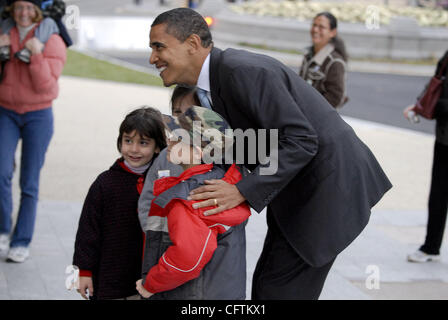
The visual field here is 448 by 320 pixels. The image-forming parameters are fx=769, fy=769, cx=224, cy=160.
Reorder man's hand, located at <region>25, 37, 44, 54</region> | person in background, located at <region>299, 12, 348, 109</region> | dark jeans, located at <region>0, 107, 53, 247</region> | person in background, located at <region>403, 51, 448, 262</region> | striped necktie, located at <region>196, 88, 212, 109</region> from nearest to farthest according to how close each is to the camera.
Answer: striped necktie, located at <region>196, 88, 212, 109</region>, man's hand, located at <region>25, 37, 44, 54</region>, dark jeans, located at <region>0, 107, 53, 247</region>, person in background, located at <region>403, 51, 448, 262</region>, person in background, located at <region>299, 12, 348, 109</region>

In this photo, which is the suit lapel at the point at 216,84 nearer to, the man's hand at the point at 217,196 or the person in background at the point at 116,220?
the man's hand at the point at 217,196

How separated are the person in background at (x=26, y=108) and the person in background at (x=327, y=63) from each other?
2084mm

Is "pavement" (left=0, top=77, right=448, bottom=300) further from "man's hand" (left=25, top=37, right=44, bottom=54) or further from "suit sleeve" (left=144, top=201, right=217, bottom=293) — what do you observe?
"suit sleeve" (left=144, top=201, right=217, bottom=293)

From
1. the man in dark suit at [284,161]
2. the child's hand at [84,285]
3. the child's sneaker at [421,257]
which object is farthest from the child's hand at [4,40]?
the child's sneaker at [421,257]

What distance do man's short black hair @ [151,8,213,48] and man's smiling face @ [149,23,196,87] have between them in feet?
0.06

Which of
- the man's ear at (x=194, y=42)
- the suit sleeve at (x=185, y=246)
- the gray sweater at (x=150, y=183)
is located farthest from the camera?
the gray sweater at (x=150, y=183)

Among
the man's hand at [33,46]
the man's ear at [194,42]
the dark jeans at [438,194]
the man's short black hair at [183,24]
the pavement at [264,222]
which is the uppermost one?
the man's short black hair at [183,24]

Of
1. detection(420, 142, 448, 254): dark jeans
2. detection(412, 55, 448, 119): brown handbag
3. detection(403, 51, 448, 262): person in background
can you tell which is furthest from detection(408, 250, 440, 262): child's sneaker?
detection(412, 55, 448, 119): brown handbag

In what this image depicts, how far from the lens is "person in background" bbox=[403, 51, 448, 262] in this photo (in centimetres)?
578

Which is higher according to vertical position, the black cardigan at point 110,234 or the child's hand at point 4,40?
the child's hand at point 4,40

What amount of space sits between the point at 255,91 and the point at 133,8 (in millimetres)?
33471

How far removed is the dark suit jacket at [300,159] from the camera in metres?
2.91

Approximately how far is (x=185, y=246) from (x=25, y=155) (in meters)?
2.96

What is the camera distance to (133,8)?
35406 mm
